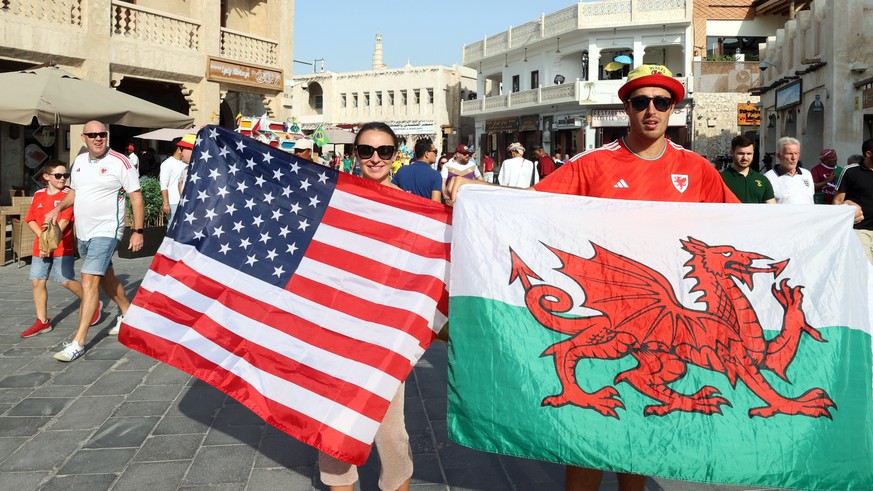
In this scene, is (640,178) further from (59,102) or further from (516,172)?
(516,172)

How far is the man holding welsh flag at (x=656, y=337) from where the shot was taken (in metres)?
2.73

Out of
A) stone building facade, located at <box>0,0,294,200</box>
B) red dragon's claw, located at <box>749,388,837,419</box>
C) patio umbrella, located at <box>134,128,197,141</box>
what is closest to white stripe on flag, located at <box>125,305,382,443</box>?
red dragon's claw, located at <box>749,388,837,419</box>

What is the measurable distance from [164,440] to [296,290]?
5.26 ft

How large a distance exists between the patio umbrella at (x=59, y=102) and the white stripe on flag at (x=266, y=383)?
8.28 metres

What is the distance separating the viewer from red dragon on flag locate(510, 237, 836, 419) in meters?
2.76

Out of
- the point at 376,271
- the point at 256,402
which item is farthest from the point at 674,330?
the point at 256,402

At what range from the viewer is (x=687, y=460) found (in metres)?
2.73

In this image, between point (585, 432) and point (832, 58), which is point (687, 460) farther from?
point (832, 58)

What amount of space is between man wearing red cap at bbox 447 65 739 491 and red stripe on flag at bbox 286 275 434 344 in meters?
0.56

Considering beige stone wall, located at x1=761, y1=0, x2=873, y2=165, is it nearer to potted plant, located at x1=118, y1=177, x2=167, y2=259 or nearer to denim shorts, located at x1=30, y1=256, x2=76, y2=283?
potted plant, located at x1=118, y1=177, x2=167, y2=259

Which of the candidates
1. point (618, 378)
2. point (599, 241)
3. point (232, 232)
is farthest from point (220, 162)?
point (618, 378)

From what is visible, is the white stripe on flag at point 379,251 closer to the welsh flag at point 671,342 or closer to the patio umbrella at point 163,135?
the welsh flag at point 671,342

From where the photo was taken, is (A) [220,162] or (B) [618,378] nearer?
(B) [618,378]

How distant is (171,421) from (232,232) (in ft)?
5.67
